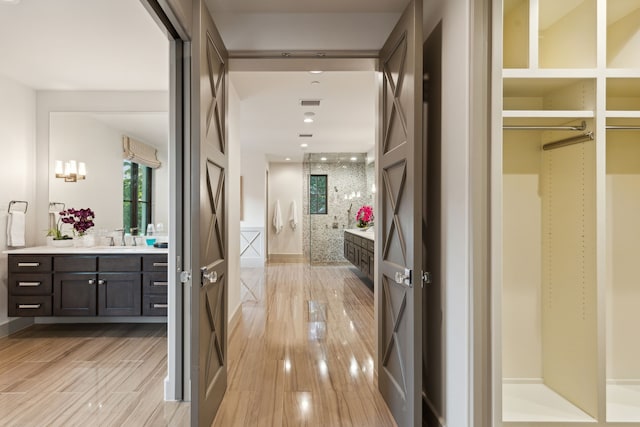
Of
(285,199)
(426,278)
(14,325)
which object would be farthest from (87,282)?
(285,199)

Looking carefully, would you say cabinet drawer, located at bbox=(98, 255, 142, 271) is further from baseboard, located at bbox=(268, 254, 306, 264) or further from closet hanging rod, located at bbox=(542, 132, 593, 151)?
baseboard, located at bbox=(268, 254, 306, 264)

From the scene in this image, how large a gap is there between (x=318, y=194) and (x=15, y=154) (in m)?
5.86

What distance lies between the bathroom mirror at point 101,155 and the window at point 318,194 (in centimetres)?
481

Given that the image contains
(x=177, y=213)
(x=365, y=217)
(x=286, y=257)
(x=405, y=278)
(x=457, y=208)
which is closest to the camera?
(x=457, y=208)

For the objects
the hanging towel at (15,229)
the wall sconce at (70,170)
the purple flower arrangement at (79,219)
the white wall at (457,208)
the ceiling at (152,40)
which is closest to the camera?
the white wall at (457,208)

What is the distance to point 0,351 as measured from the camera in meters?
3.39

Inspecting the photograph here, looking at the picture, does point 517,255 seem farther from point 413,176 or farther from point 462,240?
point 413,176

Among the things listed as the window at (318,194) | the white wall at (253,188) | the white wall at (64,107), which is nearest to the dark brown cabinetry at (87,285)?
the white wall at (64,107)

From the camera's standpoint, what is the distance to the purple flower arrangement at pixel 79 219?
4148 mm

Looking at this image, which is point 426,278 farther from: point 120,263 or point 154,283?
point 120,263

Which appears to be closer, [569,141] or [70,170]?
[569,141]

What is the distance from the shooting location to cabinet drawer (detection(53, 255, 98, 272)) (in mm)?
3732

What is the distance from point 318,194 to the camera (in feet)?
29.1

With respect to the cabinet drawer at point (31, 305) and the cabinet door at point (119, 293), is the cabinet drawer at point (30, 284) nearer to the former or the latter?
the cabinet drawer at point (31, 305)
